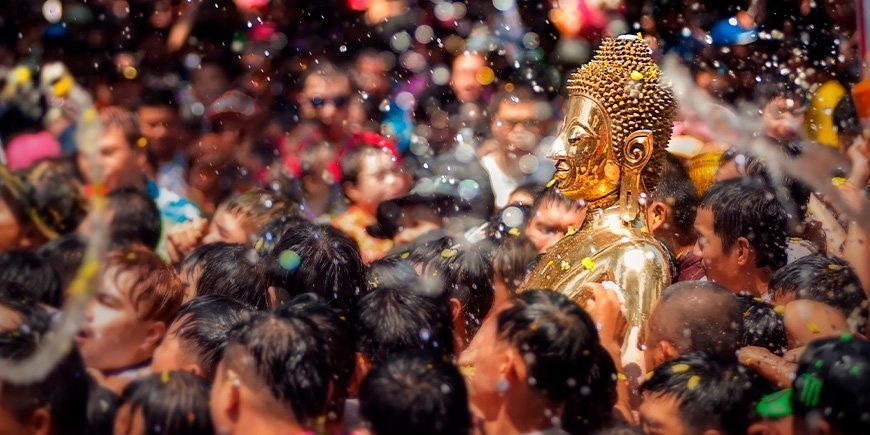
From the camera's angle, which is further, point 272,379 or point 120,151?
point 120,151

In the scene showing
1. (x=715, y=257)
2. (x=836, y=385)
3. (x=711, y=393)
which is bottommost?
(x=715, y=257)

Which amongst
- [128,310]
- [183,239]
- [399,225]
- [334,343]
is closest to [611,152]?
[334,343]

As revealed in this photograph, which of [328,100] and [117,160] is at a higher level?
[117,160]

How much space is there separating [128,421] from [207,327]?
596mm

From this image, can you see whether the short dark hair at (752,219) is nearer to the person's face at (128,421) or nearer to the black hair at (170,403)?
the black hair at (170,403)

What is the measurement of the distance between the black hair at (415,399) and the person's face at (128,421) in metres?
0.57

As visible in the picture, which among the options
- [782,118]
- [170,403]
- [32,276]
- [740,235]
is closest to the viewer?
[170,403]

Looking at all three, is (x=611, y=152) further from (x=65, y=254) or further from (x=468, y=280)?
(x=65, y=254)

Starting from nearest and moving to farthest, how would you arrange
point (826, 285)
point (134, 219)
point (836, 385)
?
point (836, 385) → point (826, 285) → point (134, 219)

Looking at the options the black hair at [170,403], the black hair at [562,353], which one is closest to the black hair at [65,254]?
the black hair at [170,403]

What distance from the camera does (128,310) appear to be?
3529mm

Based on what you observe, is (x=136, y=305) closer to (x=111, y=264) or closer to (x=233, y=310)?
(x=111, y=264)

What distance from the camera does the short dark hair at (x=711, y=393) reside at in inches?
112

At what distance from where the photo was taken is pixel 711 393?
2.86 metres
